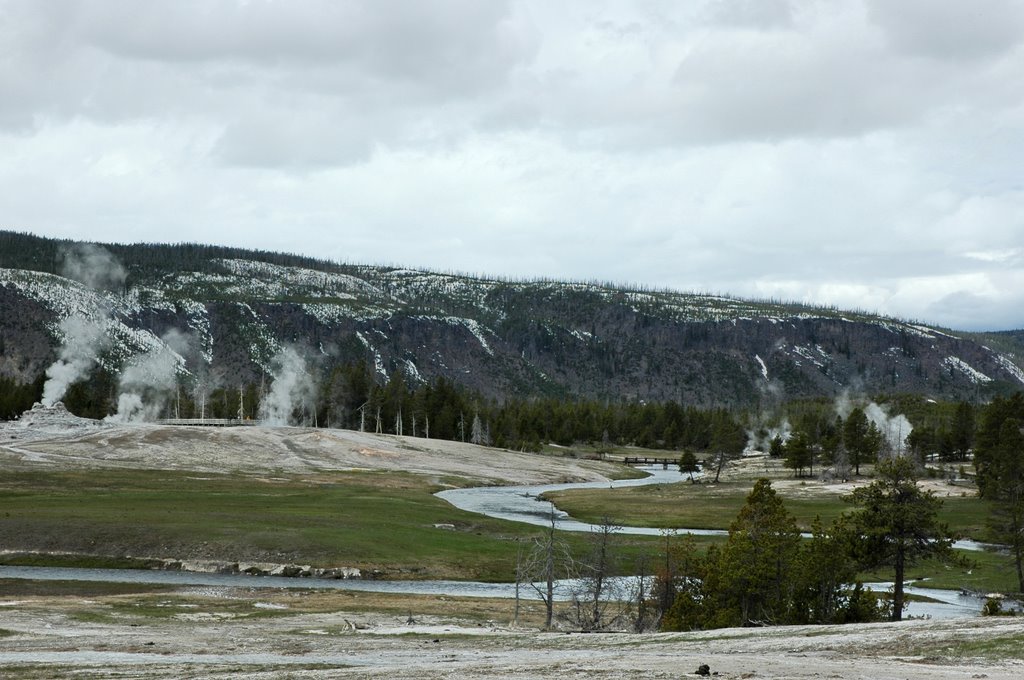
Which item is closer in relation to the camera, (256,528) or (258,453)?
(256,528)

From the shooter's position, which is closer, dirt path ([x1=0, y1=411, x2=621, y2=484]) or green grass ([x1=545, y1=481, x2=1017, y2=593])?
green grass ([x1=545, y1=481, x2=1017, y2=593])

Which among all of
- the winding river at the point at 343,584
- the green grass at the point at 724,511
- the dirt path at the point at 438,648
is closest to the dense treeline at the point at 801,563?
the winding river at the point at 343,584

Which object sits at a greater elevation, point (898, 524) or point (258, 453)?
point (898, 524)

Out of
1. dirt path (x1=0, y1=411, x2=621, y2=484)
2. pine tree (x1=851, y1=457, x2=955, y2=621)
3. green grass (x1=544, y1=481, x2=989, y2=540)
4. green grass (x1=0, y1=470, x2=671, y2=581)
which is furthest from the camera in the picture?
dirt path (x1=0, y1=411, x2=621, y2=484)

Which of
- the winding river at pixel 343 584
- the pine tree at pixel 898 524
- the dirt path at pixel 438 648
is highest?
the pine tree at pixel 898 524

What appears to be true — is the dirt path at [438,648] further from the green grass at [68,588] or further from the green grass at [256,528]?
the green grass at [256,528]

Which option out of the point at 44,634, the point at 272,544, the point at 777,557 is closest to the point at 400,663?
the point at 44,634

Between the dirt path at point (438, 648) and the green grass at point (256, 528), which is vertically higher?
the dirt path at point (438, 648)

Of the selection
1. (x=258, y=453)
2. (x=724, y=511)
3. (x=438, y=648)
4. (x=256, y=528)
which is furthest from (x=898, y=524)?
(x=258, y=453)

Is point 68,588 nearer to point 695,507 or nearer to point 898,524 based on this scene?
Answer: point 898,524

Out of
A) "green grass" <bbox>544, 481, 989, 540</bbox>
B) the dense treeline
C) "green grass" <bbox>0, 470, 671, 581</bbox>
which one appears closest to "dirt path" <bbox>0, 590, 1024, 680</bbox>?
the dense treeline

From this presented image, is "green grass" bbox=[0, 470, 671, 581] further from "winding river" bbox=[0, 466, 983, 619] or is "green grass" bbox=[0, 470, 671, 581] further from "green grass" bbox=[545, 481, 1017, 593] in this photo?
"green grass" bbox=[545, 481, 1017, 593]

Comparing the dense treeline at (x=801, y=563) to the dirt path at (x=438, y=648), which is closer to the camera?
A: the dirt path at (x=438, y=648)

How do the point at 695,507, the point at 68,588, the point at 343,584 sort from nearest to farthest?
the point at 68,588
the point at 343,584
the point at 695,507
